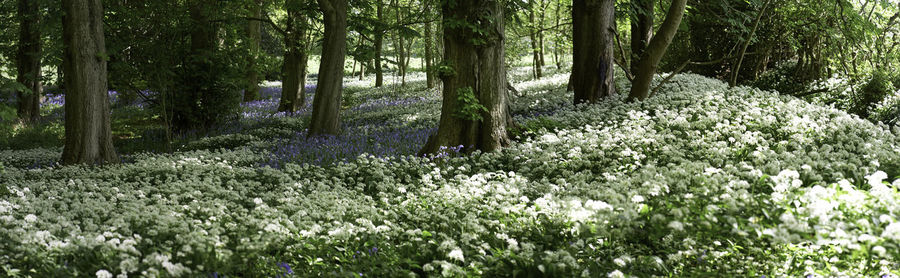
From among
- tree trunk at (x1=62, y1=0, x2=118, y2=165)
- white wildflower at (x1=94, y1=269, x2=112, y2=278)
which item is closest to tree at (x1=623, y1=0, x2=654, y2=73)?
tree trunk at (x1=62, y1=0, x2=118, y2=165)

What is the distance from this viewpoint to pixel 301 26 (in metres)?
17.0

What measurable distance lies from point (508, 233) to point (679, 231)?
4.92 feet

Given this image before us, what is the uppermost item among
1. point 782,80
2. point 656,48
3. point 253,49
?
point 253,49

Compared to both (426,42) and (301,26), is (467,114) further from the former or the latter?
(426,42)

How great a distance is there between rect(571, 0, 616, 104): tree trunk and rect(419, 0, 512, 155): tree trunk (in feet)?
14.0

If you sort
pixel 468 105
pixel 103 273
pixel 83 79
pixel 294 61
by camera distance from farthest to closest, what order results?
pixel 294 61 < pixel 83 79 < pixel 468 105 < pixel 103 273

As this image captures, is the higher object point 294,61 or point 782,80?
point 294,61

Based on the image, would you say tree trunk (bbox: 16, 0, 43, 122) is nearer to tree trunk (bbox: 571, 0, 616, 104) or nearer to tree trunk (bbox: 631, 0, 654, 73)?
tree trunk (bbox: 571, 0, 616, 104)

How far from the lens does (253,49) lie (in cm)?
1777

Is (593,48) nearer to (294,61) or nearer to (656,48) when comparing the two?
(656,48)

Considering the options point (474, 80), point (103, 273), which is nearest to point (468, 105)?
point (474, 80)

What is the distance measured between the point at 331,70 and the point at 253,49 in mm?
6404

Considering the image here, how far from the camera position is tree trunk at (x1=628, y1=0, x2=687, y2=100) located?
10367mm

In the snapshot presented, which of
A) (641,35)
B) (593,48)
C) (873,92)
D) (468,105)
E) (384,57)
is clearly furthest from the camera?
(641,35)
